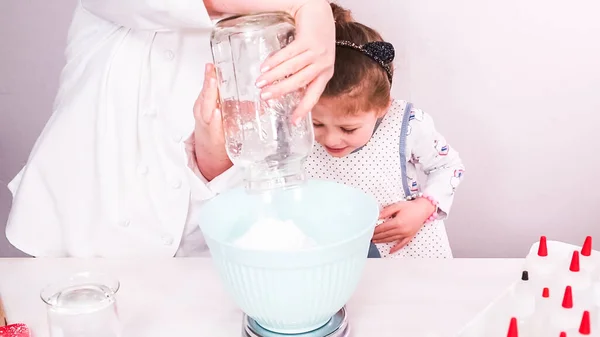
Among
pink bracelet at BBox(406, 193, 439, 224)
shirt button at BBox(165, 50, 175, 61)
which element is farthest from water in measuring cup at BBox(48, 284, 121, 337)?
pink bracelet at BBox(406, 193, 439, 224)

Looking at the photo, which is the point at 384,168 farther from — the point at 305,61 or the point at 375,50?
the point at 305,61

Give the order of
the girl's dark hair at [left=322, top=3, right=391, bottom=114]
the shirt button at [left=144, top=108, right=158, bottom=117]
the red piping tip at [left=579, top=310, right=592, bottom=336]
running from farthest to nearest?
the girl's dark hair at [left=322, top=3, right=391, bottom=114], the shirt button at [left=144, top=108, right=158, bottom=117], the red piping tip at [left=579, top=310, right=592, bottom=336]

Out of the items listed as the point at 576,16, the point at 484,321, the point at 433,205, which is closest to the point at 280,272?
the point at 484,321

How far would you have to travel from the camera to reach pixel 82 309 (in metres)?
0.76

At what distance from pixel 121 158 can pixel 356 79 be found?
45 cm

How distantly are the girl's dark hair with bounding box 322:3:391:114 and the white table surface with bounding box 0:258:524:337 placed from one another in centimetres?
36

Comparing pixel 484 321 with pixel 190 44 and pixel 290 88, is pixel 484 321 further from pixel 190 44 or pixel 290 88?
pixel 190 44

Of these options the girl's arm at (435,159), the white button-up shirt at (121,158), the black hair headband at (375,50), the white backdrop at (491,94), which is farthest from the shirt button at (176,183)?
the white backdrop at (491,94)

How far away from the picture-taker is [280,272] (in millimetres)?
671

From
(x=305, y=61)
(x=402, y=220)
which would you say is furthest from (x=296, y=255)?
(x=402, y=220)

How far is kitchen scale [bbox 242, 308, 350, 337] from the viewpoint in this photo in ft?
2.46

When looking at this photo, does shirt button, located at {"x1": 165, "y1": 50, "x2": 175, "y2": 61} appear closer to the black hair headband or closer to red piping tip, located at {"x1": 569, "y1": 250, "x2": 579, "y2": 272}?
the black hair headband

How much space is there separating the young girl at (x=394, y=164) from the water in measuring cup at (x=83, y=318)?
1.95 ft

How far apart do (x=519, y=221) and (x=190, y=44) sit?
1.09 meters
